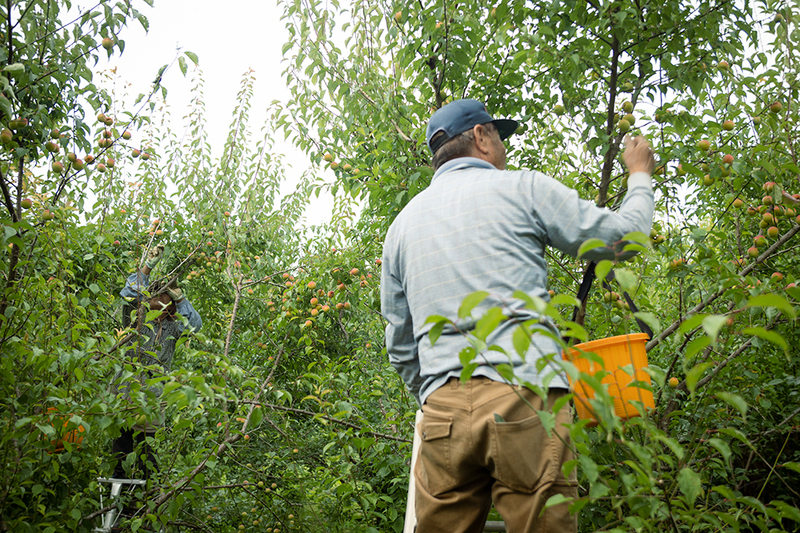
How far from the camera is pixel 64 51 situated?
2.47 m

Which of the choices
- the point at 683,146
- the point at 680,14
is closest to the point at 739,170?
the point at 683,146

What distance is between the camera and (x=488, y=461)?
1.36 meters

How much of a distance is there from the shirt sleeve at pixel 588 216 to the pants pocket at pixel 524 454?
450 millimetres

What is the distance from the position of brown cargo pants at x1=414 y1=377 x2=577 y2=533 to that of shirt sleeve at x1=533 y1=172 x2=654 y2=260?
0.38 meters

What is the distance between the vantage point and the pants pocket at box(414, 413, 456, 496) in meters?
1.41

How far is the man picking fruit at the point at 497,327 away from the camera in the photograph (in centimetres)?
130

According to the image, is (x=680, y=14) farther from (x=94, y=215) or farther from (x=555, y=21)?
(x=94, y=215)

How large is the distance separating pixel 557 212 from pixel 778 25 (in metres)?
2.16

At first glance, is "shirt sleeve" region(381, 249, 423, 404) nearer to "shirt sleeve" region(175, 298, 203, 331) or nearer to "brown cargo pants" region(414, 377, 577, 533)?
"brown cargo pants" region(414, 377, 577, 533)

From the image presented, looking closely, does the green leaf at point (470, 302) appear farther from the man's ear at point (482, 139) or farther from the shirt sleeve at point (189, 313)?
the shirt sleeve at point (189, 313)

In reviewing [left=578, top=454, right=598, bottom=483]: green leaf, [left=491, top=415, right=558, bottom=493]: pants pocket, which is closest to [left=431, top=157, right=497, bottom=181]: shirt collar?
[left=491, top=415, right=558, bottom=493]: pants pocket

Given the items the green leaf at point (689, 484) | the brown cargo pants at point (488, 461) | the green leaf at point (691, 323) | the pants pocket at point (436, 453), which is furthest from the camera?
the pants pocket at point (436, 453)

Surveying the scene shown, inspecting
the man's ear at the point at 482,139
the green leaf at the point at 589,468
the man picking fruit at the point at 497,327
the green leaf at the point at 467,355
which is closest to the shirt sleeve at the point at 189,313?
the man picking fruit at the point at 497,327

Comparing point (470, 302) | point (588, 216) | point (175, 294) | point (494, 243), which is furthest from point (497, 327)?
point (175, 294)
